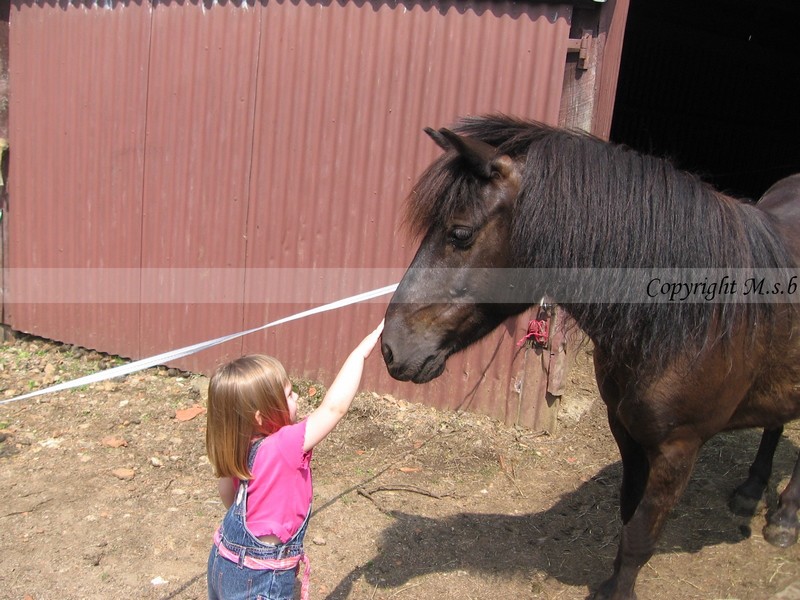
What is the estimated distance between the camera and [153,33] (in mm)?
5336

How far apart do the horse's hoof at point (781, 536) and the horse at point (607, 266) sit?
1294 mm

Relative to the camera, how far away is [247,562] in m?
1.98

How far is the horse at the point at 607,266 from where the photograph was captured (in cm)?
231

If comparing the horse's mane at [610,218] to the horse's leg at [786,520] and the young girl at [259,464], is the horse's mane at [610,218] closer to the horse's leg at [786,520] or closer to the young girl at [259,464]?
the young girl at [259,464]

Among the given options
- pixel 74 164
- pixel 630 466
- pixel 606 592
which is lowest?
pixel 606 592

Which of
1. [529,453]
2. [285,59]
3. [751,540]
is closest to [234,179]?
[285,59]

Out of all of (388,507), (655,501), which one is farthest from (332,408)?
(388,507)

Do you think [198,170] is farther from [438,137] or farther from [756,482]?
[756,482]

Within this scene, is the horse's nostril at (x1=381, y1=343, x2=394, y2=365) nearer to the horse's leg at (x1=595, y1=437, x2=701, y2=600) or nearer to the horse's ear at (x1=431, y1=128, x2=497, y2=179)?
the horse's ear at (x1=431, y1=128, x2=497, y2=179)

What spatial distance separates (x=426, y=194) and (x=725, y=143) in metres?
9.57

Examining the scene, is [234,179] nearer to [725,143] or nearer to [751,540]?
[751,540]

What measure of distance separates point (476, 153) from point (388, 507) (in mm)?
2269

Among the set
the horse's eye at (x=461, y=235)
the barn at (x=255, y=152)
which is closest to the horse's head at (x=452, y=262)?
the horse's eye at (x=461, y=235)

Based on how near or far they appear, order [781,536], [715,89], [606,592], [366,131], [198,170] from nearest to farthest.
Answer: [606,592], [781,536], [366,131], [198,170], [715,89]
